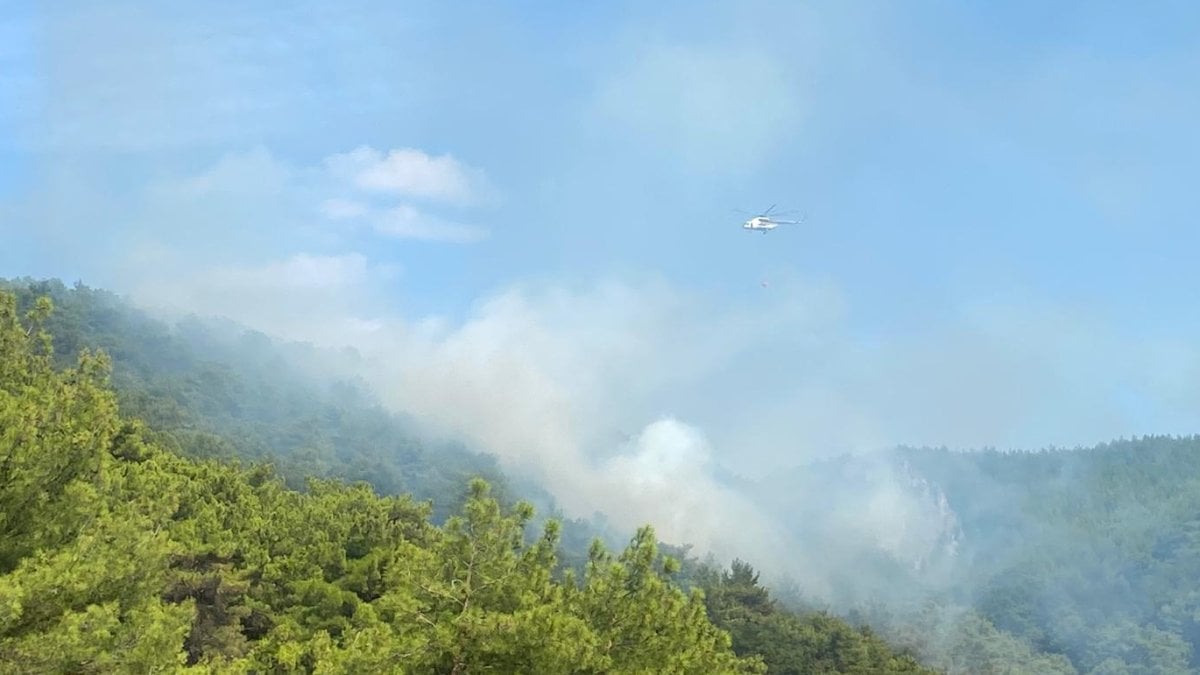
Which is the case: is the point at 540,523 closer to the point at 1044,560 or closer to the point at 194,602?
the point at 1044,560

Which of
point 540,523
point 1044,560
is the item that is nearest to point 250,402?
point 540,523

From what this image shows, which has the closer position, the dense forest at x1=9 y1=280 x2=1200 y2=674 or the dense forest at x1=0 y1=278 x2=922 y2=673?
the dense forest at x1=0 y1=278 x2=922 y2=673

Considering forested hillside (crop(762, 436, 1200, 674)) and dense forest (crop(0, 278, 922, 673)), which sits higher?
forested hillside (crop(762, 436, 1200, 674))

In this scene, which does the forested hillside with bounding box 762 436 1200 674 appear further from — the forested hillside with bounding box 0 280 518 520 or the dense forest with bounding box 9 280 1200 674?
the forested hillside with bounding box 0 280 518 520

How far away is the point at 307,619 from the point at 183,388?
315 feet

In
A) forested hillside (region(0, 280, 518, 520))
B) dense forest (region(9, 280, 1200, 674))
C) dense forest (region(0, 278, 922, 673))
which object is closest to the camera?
dense forest (region(0, 278, 922, 673))

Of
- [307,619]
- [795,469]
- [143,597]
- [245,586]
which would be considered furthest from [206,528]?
[795,469]

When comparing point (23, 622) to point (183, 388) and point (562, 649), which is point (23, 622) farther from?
point (183, 388)

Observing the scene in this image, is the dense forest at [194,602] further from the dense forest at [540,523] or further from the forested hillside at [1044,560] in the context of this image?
the forested hillside at [1044,560]

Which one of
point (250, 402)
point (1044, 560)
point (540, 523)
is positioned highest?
point (1044, 560)

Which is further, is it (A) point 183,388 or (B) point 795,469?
(B) point 795,469

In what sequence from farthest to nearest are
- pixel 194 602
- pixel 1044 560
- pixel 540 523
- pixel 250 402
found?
1. pixel 250 402
2. pixel 1044 560
3. pixel 540 523
4. pixel 194 602

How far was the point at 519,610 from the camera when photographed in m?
11.7

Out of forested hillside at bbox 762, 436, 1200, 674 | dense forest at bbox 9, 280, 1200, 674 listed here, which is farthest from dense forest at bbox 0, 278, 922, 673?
forested hillside at bbox 762, 436, 1200, 674
